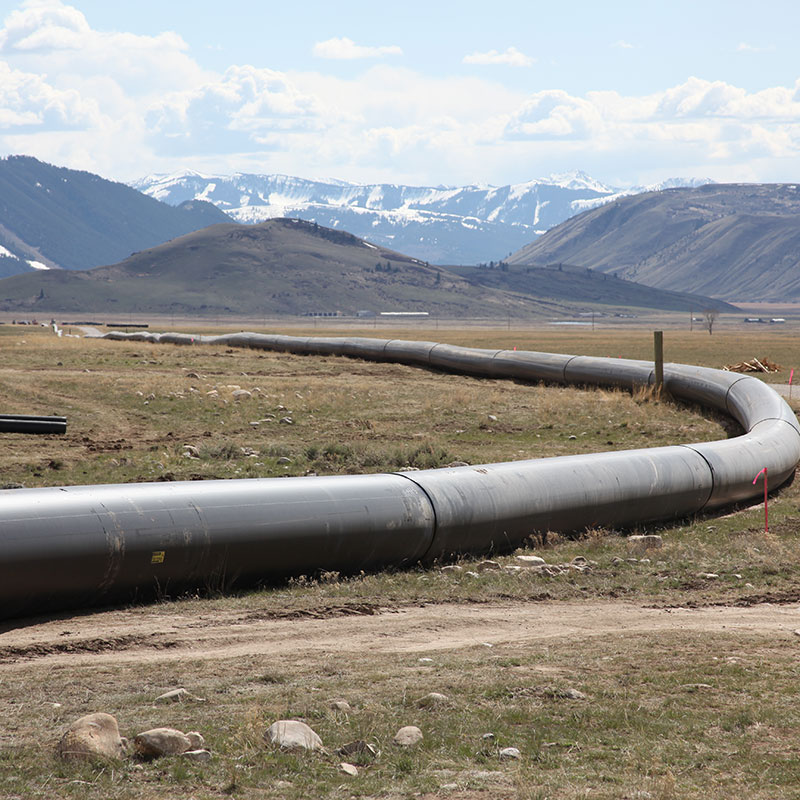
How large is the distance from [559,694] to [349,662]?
5.77 feet

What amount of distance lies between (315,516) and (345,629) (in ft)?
6.93

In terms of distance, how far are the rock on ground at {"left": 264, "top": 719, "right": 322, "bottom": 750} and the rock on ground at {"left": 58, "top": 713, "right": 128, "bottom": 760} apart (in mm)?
852

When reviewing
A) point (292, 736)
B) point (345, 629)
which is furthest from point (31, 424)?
point (292, 736)

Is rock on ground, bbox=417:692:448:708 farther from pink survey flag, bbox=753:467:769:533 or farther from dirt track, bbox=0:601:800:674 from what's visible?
pink survey flag, bbox=753:467:769:533

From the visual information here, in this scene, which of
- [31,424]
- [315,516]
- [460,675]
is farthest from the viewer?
[31,424]

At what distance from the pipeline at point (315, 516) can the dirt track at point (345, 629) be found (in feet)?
1.69

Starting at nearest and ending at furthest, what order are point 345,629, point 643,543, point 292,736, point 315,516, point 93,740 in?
point 93,740
point 292,736
point 345,629
point 315,516
point 643,543

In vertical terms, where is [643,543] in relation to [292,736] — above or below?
below

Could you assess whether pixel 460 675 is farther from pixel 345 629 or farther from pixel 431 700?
pixel 345 629

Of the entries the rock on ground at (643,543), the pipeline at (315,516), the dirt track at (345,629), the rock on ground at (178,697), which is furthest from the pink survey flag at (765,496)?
the rock on ground at (178,697)

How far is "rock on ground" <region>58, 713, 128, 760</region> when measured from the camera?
19.0 feet

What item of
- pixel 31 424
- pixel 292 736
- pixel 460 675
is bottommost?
pixel 460 675

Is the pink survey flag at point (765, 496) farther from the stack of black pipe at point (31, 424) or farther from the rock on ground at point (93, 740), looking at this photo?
the stack of black pipe at point (31, 424)

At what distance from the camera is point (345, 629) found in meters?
9.17
